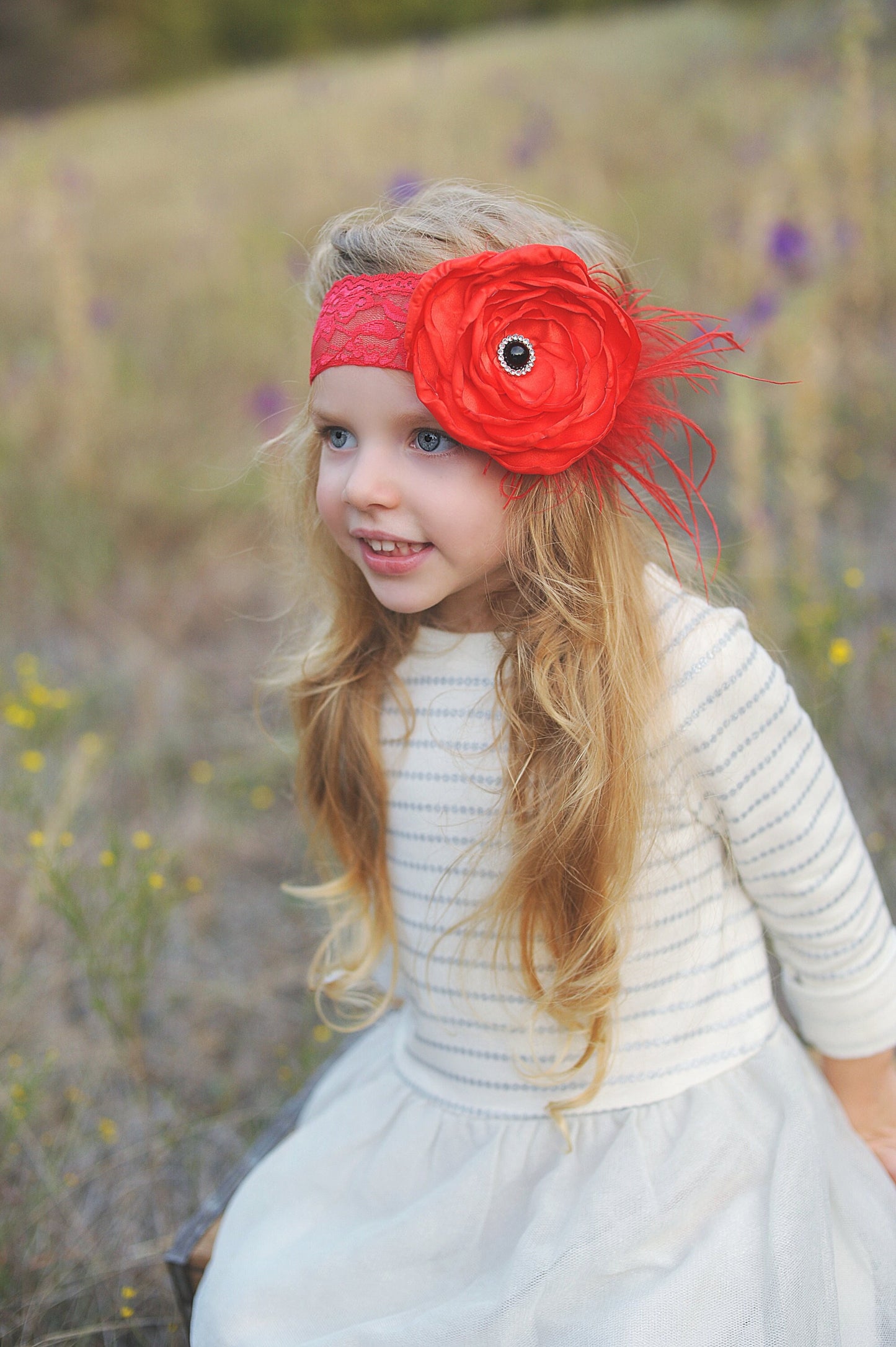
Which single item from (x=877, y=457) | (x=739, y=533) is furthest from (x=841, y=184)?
(x=739, y=533)

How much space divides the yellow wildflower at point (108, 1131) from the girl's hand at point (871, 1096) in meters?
1.15

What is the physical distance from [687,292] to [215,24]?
17842 mm

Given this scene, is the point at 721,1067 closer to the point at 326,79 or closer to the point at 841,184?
the point at 841,184

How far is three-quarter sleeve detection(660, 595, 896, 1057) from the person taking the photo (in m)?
1.15

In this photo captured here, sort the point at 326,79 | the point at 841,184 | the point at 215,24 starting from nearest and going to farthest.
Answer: the point at 841,184 < the point at 326,79 < the point at 215,24

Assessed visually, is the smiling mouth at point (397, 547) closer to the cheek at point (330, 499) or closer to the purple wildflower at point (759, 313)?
the cheek at point (330, 499)

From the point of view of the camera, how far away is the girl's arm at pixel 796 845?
1.15 metres

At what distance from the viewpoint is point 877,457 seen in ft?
12.3

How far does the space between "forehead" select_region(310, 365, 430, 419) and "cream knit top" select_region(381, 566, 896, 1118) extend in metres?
0.30

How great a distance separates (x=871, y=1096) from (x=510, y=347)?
1011mm

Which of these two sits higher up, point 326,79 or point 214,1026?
point 326,79

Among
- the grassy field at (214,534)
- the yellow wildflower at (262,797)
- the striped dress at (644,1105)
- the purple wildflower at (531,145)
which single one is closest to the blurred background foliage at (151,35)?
the grassy field at (214,534)

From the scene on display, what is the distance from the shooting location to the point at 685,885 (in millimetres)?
1241

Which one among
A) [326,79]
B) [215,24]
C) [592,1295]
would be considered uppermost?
[215,24]
